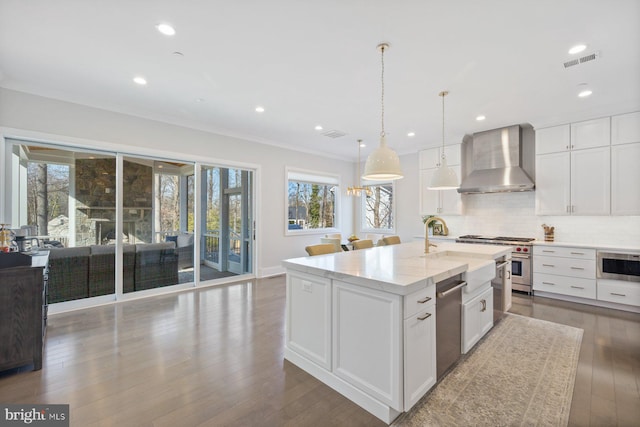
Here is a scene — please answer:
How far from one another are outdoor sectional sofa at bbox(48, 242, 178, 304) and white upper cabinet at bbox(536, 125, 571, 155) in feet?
21.2

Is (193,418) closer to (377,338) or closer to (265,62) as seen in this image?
(377,338)

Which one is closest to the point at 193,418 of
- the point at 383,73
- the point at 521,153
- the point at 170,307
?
the point at 170,307

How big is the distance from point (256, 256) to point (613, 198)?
5.91 m

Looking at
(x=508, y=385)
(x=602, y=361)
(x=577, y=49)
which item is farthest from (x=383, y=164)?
(x=602, y=361)

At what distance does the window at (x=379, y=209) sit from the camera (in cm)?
742

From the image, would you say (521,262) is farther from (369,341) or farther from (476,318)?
(369,341)

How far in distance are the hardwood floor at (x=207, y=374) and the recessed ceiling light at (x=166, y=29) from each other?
2.90 metres

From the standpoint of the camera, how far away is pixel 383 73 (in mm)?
3150

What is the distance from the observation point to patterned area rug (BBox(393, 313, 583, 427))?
72.4 inches

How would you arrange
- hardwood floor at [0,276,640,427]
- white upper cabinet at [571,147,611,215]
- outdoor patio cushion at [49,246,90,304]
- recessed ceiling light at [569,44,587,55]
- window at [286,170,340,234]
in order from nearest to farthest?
1. hardwood floor at [0,276,640,427]
2. recessed ceiling light at [569,44,587,55]
3. outdoor patio cushion at [49,246,90,304]
4. white upper cabinet at [571,147,611,215]
5. window at [286,170,340,234]

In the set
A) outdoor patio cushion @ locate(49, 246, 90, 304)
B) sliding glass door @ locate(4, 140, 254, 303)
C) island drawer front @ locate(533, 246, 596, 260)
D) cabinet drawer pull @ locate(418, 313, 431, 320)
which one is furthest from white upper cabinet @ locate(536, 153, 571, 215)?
outdoor patio cushion @ locate(49, 246, 90, 304)

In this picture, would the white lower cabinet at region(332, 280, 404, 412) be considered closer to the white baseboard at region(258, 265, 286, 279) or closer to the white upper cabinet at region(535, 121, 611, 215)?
→ the white baseboard at region(258, 265, 286, 279)

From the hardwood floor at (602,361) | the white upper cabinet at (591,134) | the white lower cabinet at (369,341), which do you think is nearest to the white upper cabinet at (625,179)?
Answer: the white upper cabinet at (591,134)

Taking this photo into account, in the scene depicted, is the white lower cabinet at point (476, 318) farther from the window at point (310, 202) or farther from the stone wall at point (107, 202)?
the stone wall at point (107, 202)
